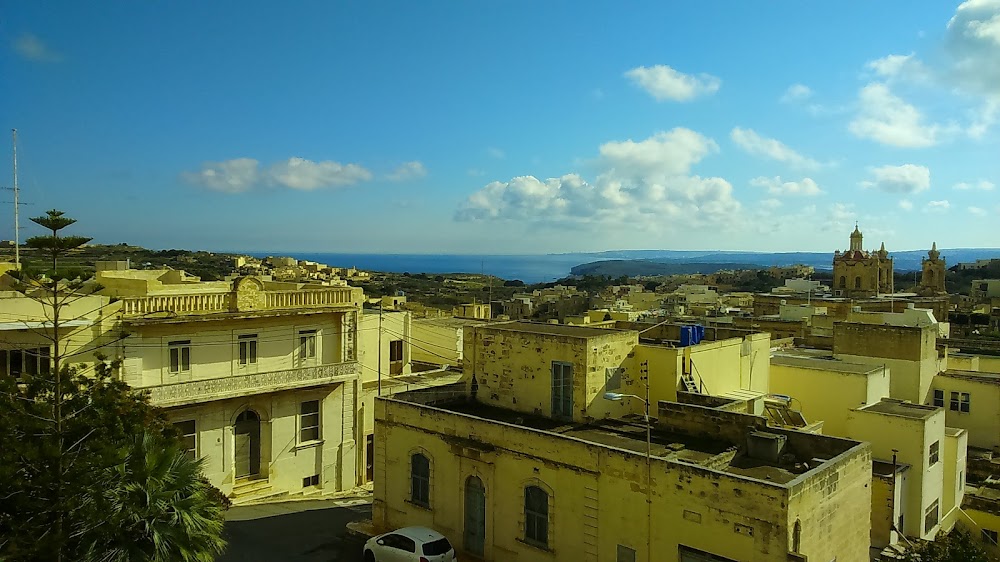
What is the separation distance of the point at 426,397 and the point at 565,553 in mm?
7522

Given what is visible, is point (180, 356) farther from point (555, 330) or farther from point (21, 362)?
point (555, 330)

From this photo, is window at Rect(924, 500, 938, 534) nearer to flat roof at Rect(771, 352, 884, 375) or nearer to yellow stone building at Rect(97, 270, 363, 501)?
flat roof at Rect(771, 352, 884, 375)

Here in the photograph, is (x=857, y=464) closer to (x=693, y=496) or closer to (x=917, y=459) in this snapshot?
(x=693, y=496)

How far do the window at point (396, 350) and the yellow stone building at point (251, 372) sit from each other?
377cm

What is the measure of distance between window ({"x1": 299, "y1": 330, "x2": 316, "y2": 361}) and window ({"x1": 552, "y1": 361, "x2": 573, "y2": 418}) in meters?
13.0

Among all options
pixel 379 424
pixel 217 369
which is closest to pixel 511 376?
pixel 379 424

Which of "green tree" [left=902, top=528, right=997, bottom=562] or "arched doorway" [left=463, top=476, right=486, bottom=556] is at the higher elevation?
"green tree" [left=902, top=528, right=997, bottom=562]

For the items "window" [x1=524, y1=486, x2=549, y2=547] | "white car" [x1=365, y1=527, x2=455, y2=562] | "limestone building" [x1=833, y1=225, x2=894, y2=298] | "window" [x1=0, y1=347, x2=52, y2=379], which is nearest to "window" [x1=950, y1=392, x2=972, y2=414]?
"window" [x1=524, y1=486, x2=549, y2=547]

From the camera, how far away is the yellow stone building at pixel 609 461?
14.3 m

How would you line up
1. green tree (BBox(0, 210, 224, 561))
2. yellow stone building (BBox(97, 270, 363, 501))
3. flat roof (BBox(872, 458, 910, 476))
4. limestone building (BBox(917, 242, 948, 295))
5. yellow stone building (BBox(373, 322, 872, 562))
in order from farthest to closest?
limestone building (BBox(917, 242, 948, 295)), yellow stone building (BBox(97, 270, 363, 501)), flat roof (BBox(872, 458, 910, 476)), yellow stone building (BBox(373, 322, 872, 562)), green tree (BBox(0, 210, 224, 561))

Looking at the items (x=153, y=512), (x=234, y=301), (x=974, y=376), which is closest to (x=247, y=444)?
(x=234, y=301)

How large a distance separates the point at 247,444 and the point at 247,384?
2771 millimetres

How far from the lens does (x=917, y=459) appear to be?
69.5 ft

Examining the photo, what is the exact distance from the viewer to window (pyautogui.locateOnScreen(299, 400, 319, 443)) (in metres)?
28.6
